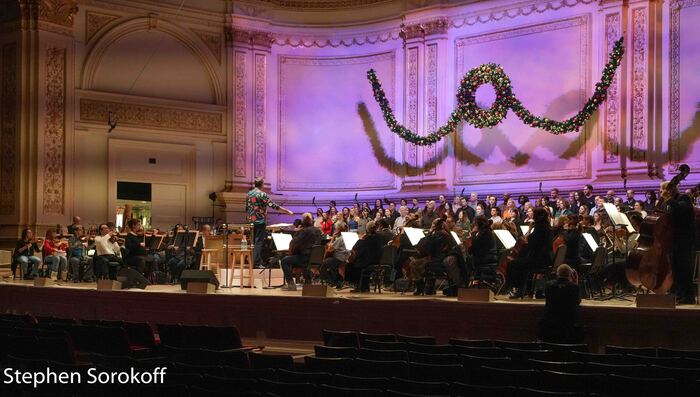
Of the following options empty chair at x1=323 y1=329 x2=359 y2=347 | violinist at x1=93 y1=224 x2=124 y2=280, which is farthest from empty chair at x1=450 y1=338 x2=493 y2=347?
violinist at x1=93 y1=224 x2=124 y2=280

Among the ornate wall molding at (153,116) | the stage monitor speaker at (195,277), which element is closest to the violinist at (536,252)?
the stage monitor speaker at (195,277)

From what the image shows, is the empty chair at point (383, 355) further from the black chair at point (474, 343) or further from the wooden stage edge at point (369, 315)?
the wooden stage edge at point (369, 315)

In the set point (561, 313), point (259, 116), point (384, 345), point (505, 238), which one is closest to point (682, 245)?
point (561, 313)

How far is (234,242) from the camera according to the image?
56.9ft

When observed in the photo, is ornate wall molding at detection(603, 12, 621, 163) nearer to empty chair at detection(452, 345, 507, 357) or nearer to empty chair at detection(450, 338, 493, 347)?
empty chair at detection(450, 338, 493, 347)

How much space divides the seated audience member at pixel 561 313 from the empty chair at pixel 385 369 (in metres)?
2.80

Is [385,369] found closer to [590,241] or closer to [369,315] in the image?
[369,315]

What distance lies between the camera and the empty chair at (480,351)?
6492 millimetres

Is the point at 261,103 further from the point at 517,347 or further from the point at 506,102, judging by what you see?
the point at 517,347

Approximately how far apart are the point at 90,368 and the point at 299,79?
18.3m

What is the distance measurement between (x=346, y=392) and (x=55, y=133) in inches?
657

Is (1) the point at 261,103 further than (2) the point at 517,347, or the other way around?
(1) the point at 261,103

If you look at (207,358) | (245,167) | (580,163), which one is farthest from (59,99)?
(207,358)

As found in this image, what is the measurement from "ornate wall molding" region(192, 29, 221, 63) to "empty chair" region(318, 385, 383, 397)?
18434 mm
